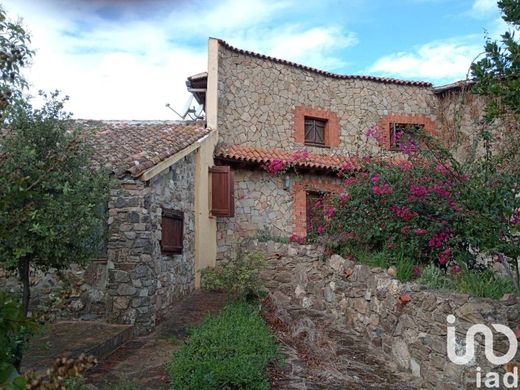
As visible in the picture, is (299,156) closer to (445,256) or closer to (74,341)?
(445,256)

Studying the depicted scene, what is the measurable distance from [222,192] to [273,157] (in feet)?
5.94

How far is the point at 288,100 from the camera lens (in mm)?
13297

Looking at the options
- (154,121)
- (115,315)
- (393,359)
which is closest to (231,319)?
(115,315)

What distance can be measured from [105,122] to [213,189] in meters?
3.33

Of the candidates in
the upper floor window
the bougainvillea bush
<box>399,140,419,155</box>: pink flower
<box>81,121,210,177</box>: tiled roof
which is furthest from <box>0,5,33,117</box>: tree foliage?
the upper floor window

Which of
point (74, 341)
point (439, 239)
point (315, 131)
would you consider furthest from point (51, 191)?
point (315, 131)

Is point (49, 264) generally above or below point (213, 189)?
below

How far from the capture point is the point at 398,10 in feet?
20.2

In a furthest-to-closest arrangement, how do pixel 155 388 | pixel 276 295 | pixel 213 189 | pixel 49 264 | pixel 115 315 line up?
pixel 213 189 → pixel 276 295 → pixel 115 315 → pixel 49 264 → pixel 155 388

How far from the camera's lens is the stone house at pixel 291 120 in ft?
39.6

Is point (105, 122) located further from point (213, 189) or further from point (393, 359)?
point (393, 359)

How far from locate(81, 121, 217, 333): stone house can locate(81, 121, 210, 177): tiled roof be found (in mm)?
17

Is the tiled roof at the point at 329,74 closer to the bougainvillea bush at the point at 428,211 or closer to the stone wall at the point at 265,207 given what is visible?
the stone wall at the point at 265,207

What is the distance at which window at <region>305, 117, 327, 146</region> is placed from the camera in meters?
13.7
